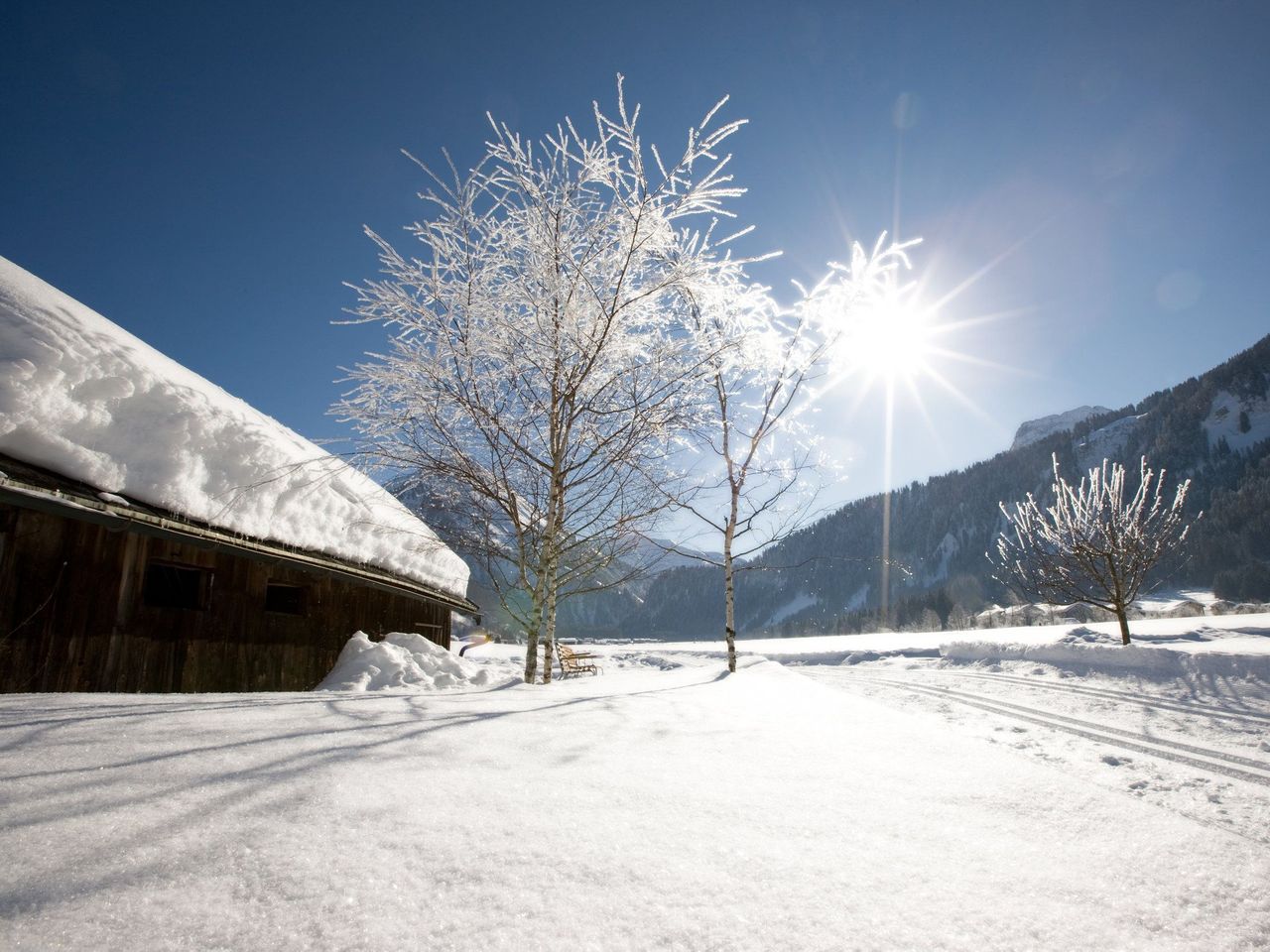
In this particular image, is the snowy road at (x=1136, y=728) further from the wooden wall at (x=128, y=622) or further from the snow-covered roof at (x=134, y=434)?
the wooden wall at (x=128, y=622)

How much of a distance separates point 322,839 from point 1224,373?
480 ft

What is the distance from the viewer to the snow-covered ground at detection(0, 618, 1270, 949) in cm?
122

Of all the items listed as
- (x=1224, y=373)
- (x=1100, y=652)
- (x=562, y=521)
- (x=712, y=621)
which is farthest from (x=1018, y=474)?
(x=562, y=521)

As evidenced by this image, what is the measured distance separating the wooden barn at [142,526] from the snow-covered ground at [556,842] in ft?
7.17

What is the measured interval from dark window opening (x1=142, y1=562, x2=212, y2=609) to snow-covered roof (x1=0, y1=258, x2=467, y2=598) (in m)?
1.28

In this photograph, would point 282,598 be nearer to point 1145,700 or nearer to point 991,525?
point 1145,700

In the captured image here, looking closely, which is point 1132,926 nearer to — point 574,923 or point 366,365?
point 574,923

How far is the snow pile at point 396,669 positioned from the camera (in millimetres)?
7750

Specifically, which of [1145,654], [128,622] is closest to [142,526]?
[128,622]

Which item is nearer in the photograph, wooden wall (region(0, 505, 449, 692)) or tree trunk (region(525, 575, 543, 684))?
wooden wall (region(0, 505, 449, 692))

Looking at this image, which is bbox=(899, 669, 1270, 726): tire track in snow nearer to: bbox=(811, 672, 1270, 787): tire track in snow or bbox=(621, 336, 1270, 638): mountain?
bbox=(811, 672, 1270, 787): tire track in snow

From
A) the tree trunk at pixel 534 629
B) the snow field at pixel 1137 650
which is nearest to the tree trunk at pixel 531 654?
the tree trunk at pixel 534 629

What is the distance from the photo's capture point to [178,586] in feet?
24.6

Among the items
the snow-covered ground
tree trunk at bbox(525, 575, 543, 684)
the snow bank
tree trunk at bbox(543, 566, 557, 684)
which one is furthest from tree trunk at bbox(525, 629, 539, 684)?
the snow bank
